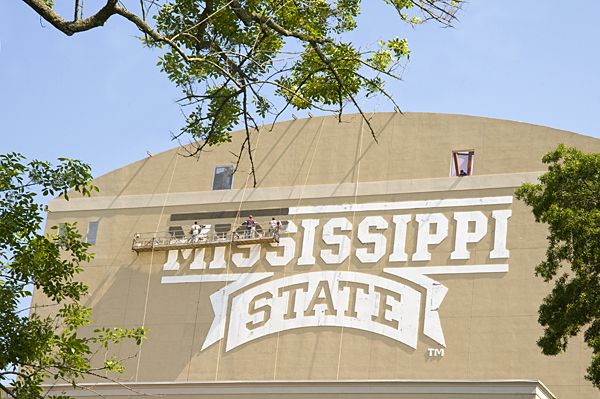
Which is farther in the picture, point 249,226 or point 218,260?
point 218,260

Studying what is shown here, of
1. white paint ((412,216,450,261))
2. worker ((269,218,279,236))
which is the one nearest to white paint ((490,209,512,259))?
white paint ((412,216,450,261))

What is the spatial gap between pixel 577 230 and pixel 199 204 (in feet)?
69.8

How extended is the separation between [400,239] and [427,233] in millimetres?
1142

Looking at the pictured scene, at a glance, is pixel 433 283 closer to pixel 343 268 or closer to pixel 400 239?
pixel 400 239

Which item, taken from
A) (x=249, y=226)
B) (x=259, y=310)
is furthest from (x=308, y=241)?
(x=259, y=310)

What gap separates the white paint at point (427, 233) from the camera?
110 ft

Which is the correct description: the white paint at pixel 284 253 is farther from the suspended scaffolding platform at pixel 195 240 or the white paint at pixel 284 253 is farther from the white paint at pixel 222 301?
the white paint at pixel 222 301

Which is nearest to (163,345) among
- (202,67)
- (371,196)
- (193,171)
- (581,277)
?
(193,171)

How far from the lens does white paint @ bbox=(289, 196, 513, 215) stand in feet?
109

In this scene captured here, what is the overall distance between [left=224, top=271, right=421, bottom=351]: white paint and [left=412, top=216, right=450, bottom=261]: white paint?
151cm

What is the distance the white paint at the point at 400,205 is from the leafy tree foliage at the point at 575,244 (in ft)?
37.0

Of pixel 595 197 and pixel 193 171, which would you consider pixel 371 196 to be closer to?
pixel 193 171

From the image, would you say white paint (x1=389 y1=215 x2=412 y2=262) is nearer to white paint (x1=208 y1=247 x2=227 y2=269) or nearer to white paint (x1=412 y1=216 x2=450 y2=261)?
white paint (x1=412 y1=216 x2=450 y2=261)

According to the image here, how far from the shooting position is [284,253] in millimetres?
35531
